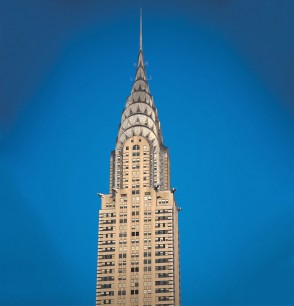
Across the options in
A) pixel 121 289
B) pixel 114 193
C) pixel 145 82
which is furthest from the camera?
pixel 145 82

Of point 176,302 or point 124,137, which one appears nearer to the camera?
point 176,302

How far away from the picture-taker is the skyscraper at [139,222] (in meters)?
118

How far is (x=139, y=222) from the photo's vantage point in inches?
4855

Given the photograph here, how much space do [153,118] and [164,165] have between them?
28.3ft

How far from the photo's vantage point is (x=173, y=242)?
122 metres

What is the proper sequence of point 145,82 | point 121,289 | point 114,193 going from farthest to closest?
point 145,82, point 114,193, point 121,289

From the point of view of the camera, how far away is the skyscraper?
118 m

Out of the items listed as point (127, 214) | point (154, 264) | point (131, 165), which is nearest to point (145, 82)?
point (131, 165)

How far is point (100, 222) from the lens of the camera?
124438mm

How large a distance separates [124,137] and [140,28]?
960 inches

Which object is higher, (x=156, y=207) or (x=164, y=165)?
(x=164, y=165)

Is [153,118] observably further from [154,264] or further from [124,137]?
[154,264]

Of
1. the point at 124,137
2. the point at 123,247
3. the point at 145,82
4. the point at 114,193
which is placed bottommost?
the point at 123,247

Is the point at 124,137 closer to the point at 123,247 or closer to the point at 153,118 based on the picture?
the point at 153,118
